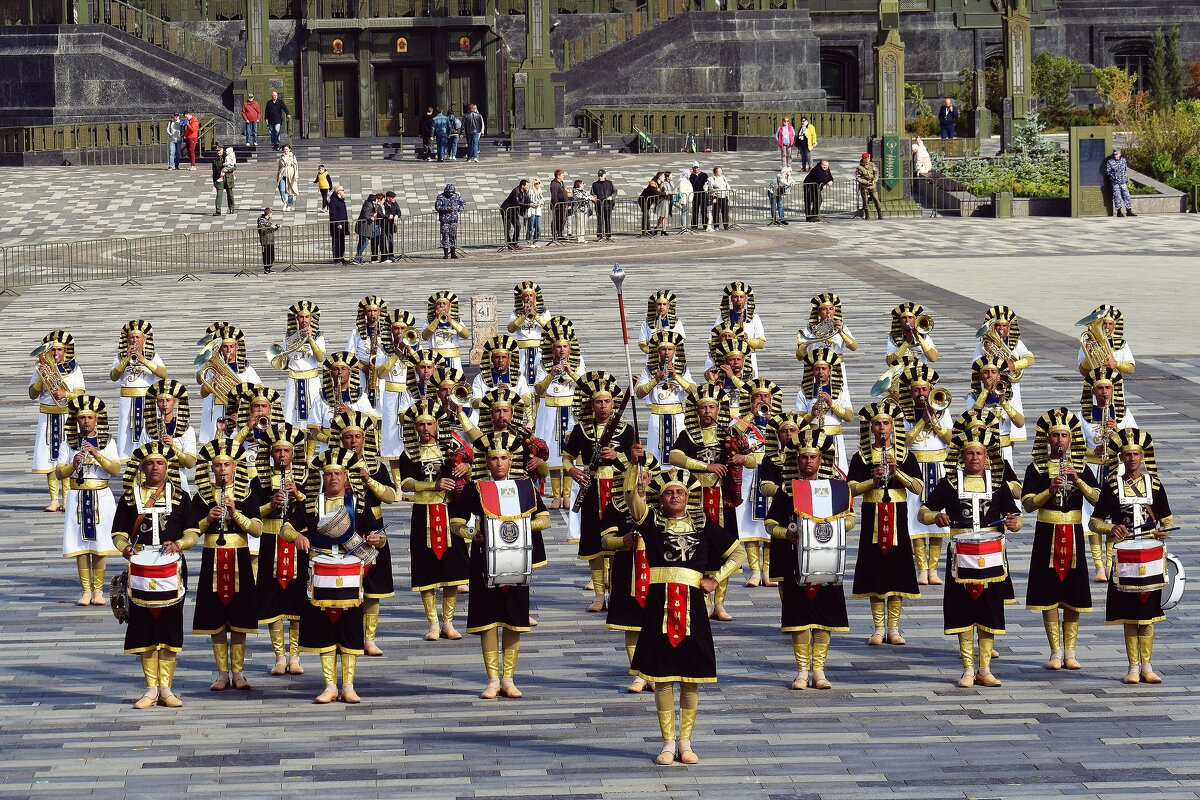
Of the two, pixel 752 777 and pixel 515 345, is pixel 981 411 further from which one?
pixel 515 345

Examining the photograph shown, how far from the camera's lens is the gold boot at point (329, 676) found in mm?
12492

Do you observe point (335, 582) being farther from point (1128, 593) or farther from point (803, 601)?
point (1128, 593)

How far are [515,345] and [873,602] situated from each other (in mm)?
5436

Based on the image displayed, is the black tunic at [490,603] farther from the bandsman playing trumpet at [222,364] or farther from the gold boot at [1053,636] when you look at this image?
the bandsman playing trumpet at [222,364]

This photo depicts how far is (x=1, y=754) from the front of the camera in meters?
11.5

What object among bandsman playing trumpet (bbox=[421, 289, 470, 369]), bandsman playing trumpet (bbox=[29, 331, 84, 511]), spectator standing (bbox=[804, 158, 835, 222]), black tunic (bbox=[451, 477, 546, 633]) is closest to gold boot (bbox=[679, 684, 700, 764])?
black tunic (bbox=[451, 477, 546, 633])

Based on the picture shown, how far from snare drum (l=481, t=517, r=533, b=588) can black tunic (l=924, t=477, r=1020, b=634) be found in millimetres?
2837

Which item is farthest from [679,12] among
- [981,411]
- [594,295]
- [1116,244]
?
[981,411]

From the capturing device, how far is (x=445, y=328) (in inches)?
770

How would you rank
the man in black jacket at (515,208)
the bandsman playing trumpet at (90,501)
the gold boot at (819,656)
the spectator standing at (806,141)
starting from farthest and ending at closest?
the spectator standing at (806,141) → the man in black jacket at (515,208) → the bandsman playing trumpet at (90,501) → the gold boot at (819,656)

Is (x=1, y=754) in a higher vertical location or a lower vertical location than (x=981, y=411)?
lower

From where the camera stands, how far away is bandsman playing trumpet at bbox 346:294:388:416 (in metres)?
18.7

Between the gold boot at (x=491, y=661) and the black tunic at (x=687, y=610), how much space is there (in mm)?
1494

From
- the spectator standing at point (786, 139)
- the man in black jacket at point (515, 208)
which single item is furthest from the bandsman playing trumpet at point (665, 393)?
the spectator standing at point (786, 139)
